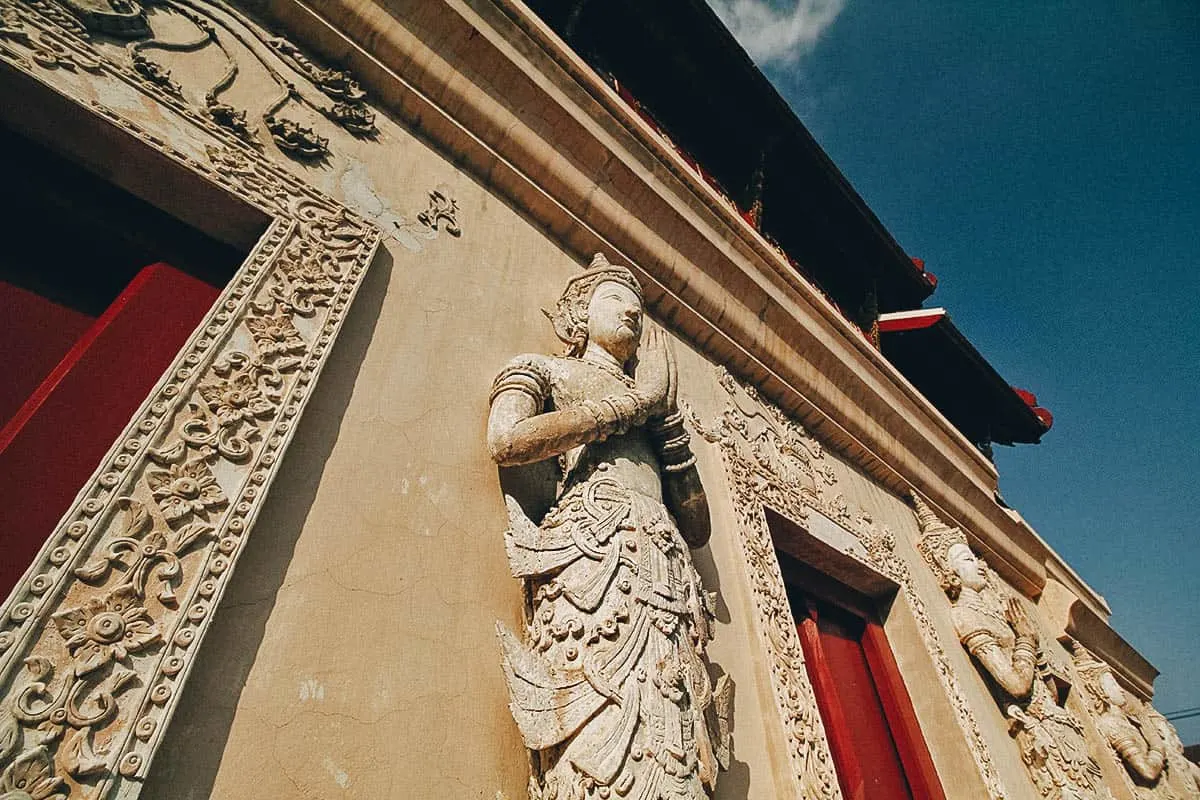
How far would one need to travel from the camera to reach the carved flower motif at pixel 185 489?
3.76ft

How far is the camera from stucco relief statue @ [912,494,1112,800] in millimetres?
3543

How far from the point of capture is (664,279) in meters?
3.28

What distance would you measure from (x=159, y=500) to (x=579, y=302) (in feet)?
4.93

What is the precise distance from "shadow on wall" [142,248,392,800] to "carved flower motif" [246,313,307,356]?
12 cm

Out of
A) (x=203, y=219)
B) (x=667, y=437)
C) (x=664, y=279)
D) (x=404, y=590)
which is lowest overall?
(x=404, y=590)

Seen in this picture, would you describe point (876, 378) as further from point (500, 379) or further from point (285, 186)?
point (285, 186)

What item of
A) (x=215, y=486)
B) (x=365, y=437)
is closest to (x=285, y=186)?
(x=365, y=437)

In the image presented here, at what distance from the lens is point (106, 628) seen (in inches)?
38.6

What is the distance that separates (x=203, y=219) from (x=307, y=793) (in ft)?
4.87

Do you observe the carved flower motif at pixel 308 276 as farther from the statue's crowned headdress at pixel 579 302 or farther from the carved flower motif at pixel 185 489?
the statue's crowned headdress at pixel 579 302

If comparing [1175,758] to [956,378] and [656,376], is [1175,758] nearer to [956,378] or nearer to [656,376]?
[956,378]

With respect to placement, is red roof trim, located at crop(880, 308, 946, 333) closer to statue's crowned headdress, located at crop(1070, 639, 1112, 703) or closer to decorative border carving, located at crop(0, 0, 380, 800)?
statue's crowned headdress, located at crop(1070, 639, 1112, 703)

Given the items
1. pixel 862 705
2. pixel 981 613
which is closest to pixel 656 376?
pixel 862 705

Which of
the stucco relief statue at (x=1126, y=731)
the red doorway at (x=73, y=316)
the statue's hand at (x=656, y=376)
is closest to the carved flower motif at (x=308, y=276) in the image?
the red doorway at (x=73, y=316)
